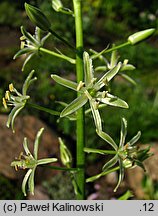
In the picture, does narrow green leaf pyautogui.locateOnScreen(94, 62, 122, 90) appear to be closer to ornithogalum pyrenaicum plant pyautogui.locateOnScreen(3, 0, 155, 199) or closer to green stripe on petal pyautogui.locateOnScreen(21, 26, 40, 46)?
ornithogalum pyrenaicum plant pyautogui.locateOnScreen(3, 0, 155, 199)

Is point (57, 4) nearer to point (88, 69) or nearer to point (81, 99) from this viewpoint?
point (88, 69)

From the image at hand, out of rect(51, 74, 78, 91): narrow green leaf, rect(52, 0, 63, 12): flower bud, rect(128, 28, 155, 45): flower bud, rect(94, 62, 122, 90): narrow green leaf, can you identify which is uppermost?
rect(52, 0, 63, 12): flower bud

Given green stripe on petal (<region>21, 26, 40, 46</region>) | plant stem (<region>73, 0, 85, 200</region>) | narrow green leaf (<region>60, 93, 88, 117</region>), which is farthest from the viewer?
green stripe on petal (<region>21, 26, 40, 46</region>)

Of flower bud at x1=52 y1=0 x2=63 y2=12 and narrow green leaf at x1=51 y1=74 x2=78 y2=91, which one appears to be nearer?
narrow green leaf at x1=51 y1=74 x2=78 y2=91

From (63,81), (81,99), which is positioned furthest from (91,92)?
(63,81)

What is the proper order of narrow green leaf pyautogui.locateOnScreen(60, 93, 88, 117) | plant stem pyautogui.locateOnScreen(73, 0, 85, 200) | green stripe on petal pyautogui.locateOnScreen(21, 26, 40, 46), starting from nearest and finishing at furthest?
narrow green leaf pyautogui.locateOnScreen(60, 93, 88, 117), plant stem pyautogui.locateOnScreen(73, 0, 85, 200), green stripe on petal pyautogui.locateOnScreen(21, 26, 40, 46)

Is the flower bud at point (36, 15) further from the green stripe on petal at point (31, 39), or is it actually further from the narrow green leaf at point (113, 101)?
the narrow green leaf at point (113, 101)

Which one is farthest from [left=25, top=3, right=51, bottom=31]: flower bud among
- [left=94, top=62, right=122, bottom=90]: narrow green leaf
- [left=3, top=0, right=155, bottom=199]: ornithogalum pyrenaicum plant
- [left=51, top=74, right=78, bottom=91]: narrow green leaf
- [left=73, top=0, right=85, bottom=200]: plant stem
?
[left=94, top=62, right=122, bottom=90]: narrow green leaf

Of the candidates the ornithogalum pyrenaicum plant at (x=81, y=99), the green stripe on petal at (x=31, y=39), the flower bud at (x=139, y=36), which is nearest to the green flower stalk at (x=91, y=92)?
the ornithogalum pyrenaicum plant at (x=81, y=99)

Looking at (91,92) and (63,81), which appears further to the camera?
(91,92)

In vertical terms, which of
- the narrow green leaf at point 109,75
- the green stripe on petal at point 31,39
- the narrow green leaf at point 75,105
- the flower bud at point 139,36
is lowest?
the narrow green leaf at point 75,105
